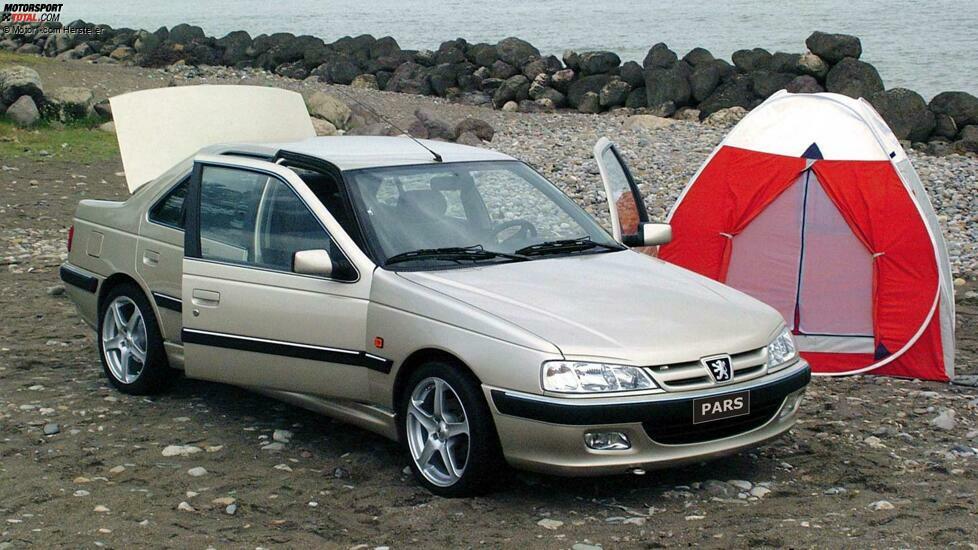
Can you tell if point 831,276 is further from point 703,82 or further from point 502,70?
point 502,70

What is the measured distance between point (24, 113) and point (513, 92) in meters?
17.1

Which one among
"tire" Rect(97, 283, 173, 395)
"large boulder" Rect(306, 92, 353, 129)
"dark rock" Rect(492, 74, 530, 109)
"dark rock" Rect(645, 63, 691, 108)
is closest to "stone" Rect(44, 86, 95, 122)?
"large boulder" Rect(306, 92, 353, 129)

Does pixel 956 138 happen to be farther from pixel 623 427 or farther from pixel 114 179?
pixel 623 427

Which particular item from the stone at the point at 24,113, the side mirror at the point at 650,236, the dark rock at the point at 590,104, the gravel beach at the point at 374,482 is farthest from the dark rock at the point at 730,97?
the side mirror at the point at 650,236

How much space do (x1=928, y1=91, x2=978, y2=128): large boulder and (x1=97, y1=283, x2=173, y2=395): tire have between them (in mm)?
24125

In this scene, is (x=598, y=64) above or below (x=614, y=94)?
above

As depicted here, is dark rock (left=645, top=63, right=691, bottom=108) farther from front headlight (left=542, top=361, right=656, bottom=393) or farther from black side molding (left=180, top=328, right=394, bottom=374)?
front headlight (left=542, top=361, right=656, bottom=393)

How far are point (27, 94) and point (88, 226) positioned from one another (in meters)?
16.1

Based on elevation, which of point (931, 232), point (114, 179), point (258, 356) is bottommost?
point (114, 179)

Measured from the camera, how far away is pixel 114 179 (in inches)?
731

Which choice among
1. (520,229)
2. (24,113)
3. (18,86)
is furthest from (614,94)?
(520,229)

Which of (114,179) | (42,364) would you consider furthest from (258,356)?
(114,179)

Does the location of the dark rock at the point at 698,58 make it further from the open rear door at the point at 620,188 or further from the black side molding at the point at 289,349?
the black side molding at the point at 289,349

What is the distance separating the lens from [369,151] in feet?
23.0
